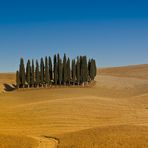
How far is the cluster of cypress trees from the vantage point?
86.1 meters

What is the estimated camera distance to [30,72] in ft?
285

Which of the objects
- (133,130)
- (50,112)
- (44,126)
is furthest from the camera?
(50,112)

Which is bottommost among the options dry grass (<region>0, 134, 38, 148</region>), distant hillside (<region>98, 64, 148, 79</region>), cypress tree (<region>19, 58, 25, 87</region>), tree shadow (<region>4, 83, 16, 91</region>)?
dry grass (<region>0, 134, 38, 148</region>)

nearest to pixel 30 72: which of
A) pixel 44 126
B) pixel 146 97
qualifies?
pixel 146 97

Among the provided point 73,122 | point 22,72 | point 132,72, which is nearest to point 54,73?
point 22,72

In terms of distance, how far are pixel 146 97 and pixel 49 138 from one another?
32952 mm

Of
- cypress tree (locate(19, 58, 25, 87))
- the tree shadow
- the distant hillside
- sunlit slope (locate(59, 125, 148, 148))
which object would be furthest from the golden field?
the distant hillside

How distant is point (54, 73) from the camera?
87188 mm

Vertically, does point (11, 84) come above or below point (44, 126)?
above

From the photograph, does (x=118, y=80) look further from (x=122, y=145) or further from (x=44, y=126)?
(x=122, y=145)

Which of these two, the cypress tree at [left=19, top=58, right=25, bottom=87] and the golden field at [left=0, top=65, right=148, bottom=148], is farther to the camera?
the cypress tree at [left=19, top=58, right=25, bottom=87]

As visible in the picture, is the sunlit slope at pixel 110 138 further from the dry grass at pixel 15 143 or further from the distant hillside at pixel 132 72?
the distant hillside at pixel 132 72

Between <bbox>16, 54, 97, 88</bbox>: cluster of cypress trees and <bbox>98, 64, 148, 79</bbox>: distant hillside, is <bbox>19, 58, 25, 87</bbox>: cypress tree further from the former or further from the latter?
<bbox>98, 64, 148, 79</bbox>: distant hillside

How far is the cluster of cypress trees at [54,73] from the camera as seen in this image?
86.1 m
